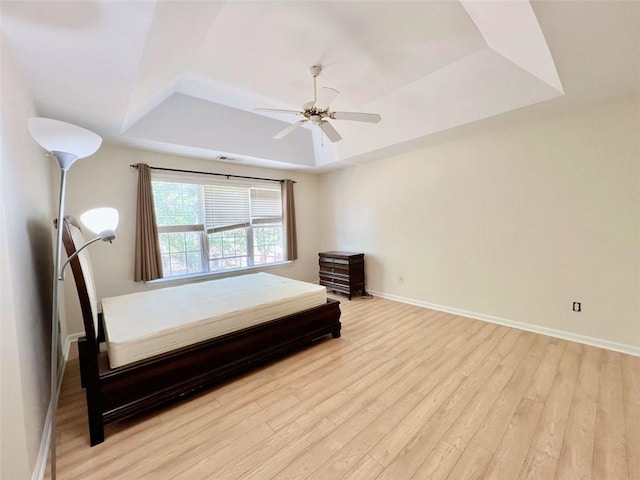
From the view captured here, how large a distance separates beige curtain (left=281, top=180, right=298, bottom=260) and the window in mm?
135

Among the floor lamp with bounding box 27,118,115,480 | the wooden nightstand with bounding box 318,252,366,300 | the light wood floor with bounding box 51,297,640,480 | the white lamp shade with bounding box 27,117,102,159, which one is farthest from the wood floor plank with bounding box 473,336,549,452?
the white lamp shade with bounding box 27,117,102,159

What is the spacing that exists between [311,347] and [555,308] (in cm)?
265

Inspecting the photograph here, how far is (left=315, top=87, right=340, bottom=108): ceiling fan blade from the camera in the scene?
222cm

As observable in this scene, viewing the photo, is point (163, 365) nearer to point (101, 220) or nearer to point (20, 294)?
point (20, 294)

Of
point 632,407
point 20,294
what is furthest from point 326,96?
point 632,407

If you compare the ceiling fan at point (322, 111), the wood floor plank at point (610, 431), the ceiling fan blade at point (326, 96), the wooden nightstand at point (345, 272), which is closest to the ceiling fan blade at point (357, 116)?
the ceiling fan at point (322, 111)

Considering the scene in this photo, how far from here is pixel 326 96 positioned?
7.56ft

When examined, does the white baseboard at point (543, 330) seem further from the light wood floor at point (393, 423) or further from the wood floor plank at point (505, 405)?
the wood floor plank at point (505, 405)

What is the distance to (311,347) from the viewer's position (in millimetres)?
2709

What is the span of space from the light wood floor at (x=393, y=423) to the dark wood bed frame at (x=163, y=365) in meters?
0.13

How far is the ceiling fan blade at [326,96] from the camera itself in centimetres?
222

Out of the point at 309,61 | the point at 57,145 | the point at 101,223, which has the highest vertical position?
the point at 309,61

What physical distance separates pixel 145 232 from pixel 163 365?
7.10ft

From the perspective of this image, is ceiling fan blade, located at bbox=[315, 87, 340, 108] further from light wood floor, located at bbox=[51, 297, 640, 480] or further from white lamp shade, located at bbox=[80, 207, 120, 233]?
light wood floor, located at bbox=[51, 297, 640, 480]
